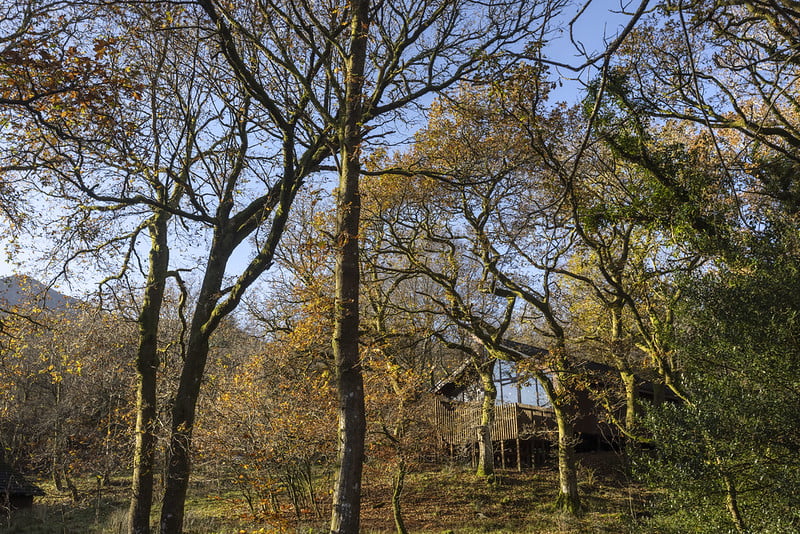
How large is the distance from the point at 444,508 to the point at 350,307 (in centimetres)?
1256

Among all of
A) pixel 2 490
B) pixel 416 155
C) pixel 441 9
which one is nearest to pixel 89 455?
pixel 2 490

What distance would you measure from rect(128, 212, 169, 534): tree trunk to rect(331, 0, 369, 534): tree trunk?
4986mm

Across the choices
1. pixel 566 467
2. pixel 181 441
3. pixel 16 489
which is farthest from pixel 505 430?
pixel 16 489

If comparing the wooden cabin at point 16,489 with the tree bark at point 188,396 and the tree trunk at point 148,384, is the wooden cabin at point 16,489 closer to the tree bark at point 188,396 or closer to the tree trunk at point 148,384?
the tree trunk at point 148,384

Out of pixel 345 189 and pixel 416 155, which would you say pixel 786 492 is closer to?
pixel 345 189

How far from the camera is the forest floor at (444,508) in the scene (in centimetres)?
1378

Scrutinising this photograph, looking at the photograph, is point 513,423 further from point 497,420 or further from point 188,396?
point 188,396

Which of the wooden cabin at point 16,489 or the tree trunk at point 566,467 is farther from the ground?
the tree trunk at point 566,467

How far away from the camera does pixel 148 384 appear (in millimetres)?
10469

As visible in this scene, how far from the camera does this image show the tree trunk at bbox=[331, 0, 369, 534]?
5.39 m

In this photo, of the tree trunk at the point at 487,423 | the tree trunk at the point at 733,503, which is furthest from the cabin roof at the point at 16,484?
the tree trunk at the point at 733,503

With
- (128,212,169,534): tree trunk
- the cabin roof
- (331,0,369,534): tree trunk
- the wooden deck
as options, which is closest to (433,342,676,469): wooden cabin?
the wooden deck

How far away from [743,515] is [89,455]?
21029 mm

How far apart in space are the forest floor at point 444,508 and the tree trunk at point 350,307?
5664mm
